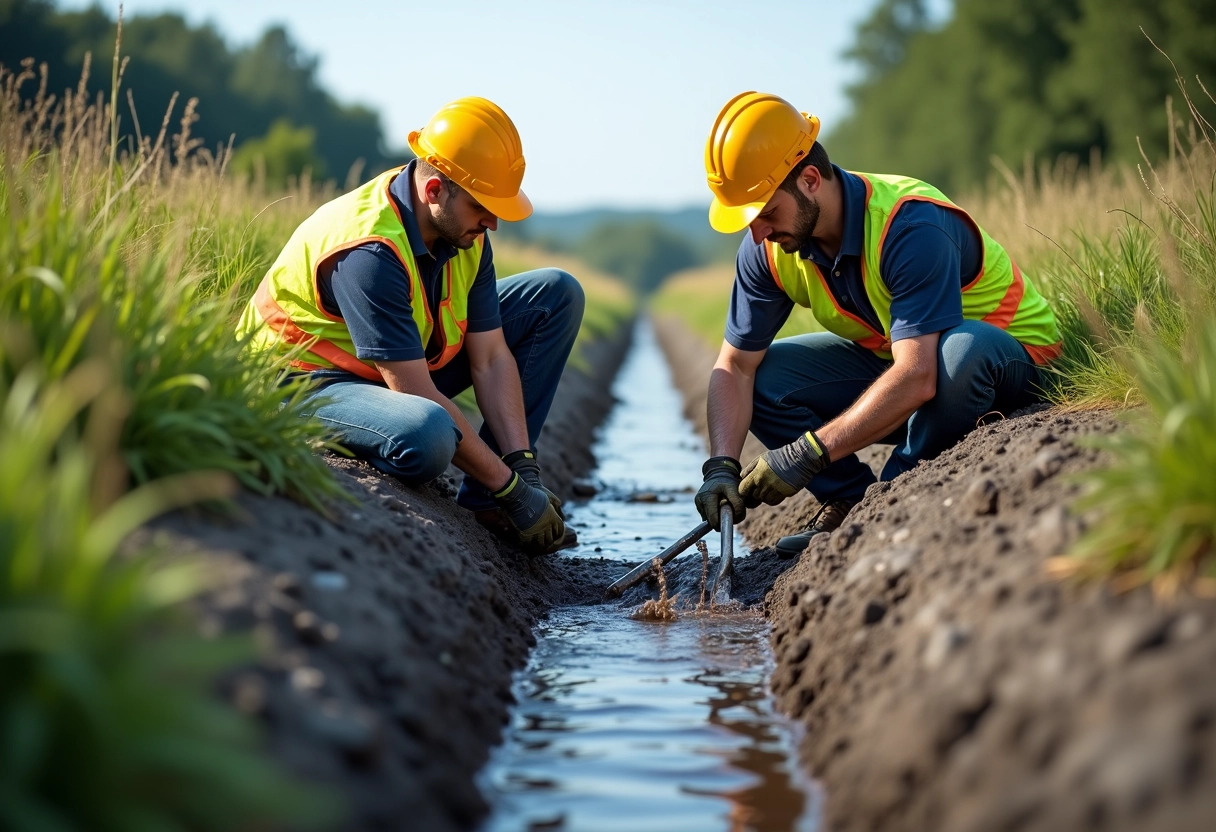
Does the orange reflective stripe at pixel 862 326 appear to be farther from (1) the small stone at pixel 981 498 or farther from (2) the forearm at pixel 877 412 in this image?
(1) the small stone at pixel 981 498

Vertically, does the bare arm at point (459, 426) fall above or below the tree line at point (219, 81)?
below

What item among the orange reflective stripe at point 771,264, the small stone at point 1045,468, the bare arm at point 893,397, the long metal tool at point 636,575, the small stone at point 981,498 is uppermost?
the orange reflective stripe at point 771,264

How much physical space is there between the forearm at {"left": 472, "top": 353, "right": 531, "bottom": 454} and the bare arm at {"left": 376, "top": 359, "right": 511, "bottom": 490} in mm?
354

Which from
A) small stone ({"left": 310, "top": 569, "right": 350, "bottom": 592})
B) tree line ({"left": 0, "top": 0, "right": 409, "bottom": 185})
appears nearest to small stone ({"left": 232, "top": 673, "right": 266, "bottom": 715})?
small stone ({"left": 310, "top": 569, "right": 350, "bottom": 592})

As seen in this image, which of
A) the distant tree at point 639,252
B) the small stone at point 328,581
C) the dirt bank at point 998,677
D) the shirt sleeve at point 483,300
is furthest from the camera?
the distant tree at point 639,252

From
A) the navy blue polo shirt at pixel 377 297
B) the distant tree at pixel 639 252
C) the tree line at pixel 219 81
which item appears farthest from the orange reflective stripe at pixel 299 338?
the distant tree at pixel 639 252

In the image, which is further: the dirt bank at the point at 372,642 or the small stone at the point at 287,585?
the small stone at the point at 287,585

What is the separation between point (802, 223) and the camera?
13.7ft

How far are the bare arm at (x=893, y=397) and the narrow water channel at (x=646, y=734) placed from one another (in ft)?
2.41

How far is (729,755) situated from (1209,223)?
300 cm

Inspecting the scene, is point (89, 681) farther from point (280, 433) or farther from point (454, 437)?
point (454, 437)

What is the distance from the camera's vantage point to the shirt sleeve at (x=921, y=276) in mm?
3994

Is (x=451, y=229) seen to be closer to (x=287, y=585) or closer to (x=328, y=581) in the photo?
(x=328, y=581)

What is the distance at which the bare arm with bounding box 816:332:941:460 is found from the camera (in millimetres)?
4016
